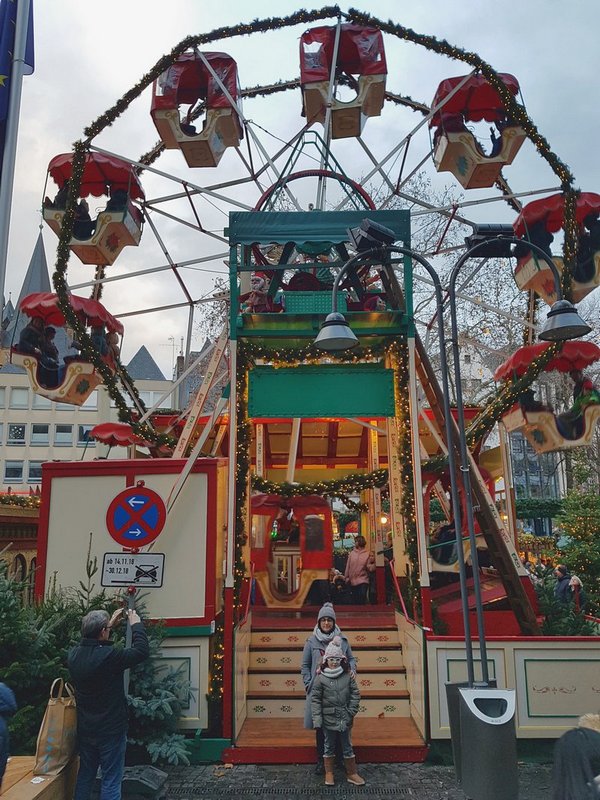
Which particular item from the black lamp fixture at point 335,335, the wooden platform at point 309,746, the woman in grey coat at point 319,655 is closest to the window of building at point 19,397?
the wooden platform at point 309,746

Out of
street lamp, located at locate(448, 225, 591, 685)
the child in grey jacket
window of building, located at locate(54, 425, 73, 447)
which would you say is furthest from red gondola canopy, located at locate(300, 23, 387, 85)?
window of building, located at locate(54, 425, 73, 447)

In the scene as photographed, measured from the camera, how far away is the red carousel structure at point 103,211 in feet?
35.0

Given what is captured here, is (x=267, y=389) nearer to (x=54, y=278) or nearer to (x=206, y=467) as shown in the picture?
(x=206, y=467)

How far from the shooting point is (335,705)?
6531 mm

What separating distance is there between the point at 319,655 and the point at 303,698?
176cm

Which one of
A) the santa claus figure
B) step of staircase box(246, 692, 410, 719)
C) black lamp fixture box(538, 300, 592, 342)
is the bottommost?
step of staircase box(246, 692, 410, 719)

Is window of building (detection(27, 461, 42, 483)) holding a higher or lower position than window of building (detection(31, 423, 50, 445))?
lower

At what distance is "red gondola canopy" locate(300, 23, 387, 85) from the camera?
11344 millimetres

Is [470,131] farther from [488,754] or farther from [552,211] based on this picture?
[488,754]

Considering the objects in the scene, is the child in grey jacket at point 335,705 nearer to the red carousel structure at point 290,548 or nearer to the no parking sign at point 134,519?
the no parking sign at point 134,519

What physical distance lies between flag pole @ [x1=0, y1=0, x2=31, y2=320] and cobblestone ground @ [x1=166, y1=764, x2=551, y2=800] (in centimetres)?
563

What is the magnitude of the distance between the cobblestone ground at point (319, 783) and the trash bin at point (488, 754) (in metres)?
1.82

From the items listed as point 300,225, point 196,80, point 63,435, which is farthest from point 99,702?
point 63,435

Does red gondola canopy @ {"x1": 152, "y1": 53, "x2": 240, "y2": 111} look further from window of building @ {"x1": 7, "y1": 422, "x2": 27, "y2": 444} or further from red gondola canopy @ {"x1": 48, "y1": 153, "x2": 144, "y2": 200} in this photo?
window of building @ {"x1": 7, "y1": 422, "x2": 27, "y2": 444}
